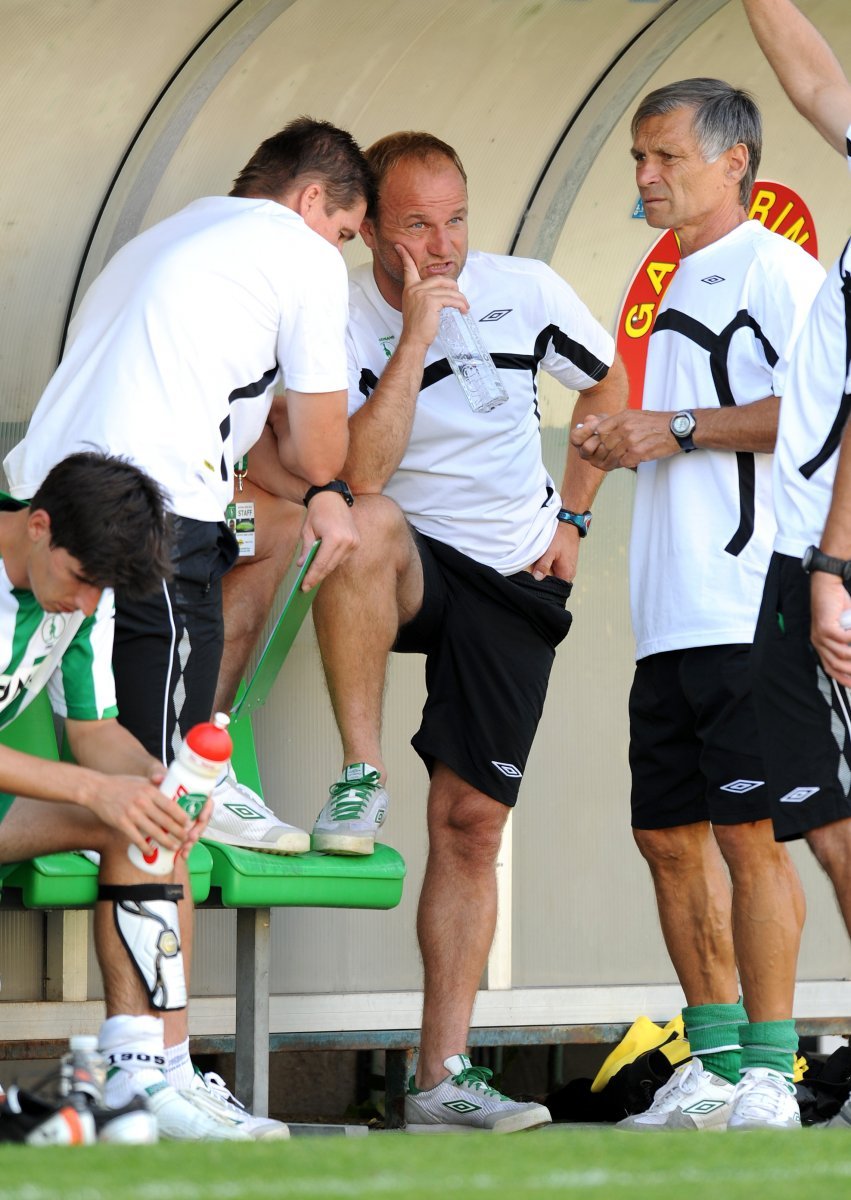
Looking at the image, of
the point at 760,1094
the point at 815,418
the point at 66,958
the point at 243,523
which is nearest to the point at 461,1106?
the point at 760,1094

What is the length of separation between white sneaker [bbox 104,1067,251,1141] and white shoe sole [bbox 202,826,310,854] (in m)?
0.85

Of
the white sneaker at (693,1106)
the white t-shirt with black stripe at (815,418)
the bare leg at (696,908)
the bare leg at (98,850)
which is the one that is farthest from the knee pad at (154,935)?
the white t-shirt with black stripe at (815,418)

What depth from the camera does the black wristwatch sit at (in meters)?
3.11

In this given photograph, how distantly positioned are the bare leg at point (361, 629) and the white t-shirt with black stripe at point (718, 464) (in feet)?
1.94

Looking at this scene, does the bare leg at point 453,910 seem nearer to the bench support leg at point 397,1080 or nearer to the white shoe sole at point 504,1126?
the white shoe sole at point 504,1126

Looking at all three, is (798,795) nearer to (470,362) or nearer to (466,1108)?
(466,1108)

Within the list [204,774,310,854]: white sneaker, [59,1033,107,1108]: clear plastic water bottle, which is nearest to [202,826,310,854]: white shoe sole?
[204,774,310,854]: white sneaker

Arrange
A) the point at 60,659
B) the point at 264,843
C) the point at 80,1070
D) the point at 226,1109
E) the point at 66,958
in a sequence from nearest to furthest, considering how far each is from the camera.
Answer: the point at 80,1070, the point at 226,1109, the point at 60,659, the point at 264,843, the point at 66,958

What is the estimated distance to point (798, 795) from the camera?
3174mm

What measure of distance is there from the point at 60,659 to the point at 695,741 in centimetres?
145

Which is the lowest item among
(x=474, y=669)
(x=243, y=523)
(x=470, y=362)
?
(x=474, y=669)

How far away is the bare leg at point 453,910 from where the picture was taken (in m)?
4.37

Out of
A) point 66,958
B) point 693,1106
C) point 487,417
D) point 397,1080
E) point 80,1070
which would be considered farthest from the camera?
point 397,1080

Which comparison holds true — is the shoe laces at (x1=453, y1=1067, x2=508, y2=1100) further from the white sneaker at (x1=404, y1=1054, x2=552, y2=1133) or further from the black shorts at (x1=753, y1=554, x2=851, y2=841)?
the black shorts at (x1=753, y1=554, x2=851, y2=841)
